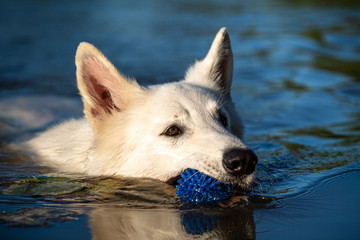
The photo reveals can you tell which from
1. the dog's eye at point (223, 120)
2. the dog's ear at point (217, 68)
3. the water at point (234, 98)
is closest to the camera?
the water at point (234, 98)

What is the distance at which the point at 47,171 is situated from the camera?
4.98 meters

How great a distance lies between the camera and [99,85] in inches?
182

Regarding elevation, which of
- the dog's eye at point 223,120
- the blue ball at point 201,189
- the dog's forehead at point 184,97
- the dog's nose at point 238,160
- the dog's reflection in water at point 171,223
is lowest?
the dog's reflection in water at point 171,223

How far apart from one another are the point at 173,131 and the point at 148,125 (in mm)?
234

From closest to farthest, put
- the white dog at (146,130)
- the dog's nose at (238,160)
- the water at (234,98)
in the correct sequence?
the water at (234,98)
the dog's nose at (238,160)
the white dog at (146,130)

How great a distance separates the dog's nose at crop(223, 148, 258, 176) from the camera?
147 inches

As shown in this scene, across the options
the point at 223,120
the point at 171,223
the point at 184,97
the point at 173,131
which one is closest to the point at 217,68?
the point at 223,120

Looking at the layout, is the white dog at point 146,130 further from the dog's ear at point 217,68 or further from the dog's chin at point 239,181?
the dog's ear at point 217,68

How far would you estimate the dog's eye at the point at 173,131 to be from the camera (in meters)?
4.27

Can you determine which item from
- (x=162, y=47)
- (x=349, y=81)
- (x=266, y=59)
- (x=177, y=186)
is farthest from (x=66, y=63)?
(x=177, y=186)

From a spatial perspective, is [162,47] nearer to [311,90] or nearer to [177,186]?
[311,90]

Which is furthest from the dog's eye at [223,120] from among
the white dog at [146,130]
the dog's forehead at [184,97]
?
the dog's forehead at [184,97]

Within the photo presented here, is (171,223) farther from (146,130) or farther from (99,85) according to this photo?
(99,85)

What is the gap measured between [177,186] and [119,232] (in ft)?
2.76
